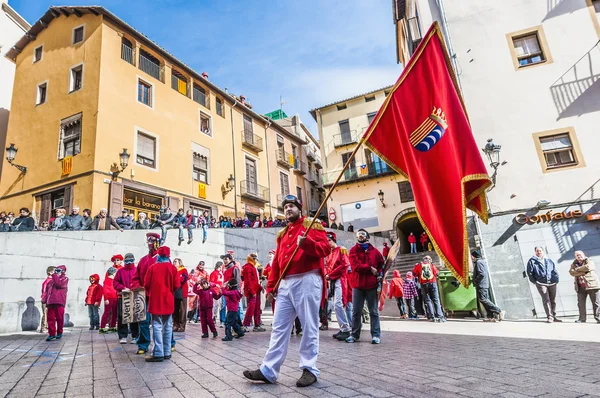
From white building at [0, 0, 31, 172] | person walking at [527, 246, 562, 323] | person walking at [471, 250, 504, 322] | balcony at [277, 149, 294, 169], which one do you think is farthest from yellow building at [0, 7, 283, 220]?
person walking at [527, 246, 562, 323]

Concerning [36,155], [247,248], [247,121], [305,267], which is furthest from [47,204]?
[305,267]

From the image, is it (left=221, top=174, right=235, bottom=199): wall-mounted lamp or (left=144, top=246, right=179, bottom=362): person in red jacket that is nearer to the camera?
(left=144, top=246, right=179, bottom=362): person in red jacket

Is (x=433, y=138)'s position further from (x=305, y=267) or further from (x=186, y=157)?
(x=186, y=157)

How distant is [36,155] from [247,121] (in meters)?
14.4

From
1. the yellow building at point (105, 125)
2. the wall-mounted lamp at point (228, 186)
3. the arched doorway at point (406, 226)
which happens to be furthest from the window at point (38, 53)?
the arched doorway at point (406, 226)

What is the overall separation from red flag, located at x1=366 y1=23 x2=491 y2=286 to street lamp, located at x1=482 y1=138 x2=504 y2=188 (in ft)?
30.9

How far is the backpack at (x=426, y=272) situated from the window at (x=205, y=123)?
706 inches

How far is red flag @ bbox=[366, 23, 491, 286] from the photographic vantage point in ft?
12.7

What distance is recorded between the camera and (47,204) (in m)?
18.2

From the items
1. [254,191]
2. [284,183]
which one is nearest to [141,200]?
[254,191]

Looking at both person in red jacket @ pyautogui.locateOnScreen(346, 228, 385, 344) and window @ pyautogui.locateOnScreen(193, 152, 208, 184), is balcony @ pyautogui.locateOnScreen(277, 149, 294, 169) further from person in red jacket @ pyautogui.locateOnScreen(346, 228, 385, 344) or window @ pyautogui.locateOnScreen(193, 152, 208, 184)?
person in red jacket @ pyautogui.locateOnScreen(346, 228, 385, 344)

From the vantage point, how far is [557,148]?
492 inches

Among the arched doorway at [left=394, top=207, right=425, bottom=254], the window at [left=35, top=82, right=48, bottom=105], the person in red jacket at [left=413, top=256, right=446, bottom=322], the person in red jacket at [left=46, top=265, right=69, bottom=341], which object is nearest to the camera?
the person in red jacket at [left=46, top=265, right=69, bottom=341]

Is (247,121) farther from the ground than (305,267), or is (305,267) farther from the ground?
(247,121)
